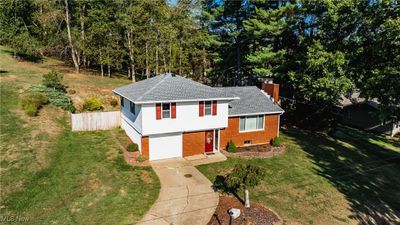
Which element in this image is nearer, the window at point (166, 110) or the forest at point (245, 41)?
the window at point (166, 110)

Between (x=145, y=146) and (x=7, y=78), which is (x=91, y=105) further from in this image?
(x=7, y=78)

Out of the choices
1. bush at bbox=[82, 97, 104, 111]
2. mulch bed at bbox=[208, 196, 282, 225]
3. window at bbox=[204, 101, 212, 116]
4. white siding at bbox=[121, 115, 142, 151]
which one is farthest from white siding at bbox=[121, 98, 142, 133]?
mulch bed at bbox=[208, 196, 282, 225]

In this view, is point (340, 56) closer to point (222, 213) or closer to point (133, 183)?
point (222, 213)

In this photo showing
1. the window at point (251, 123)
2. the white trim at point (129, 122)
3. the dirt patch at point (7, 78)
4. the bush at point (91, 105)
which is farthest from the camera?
the dirt patch at point (7, 78)

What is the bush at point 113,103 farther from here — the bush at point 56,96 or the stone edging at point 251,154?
the stone edging at point 251,154

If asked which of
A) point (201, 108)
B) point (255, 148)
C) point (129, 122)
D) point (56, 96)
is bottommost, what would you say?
point (255, 148)

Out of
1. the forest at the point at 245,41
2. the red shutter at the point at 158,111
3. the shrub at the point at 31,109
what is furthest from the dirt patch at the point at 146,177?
the forest at the point at 245,41

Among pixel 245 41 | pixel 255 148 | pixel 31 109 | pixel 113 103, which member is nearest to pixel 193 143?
pixel 255 148
